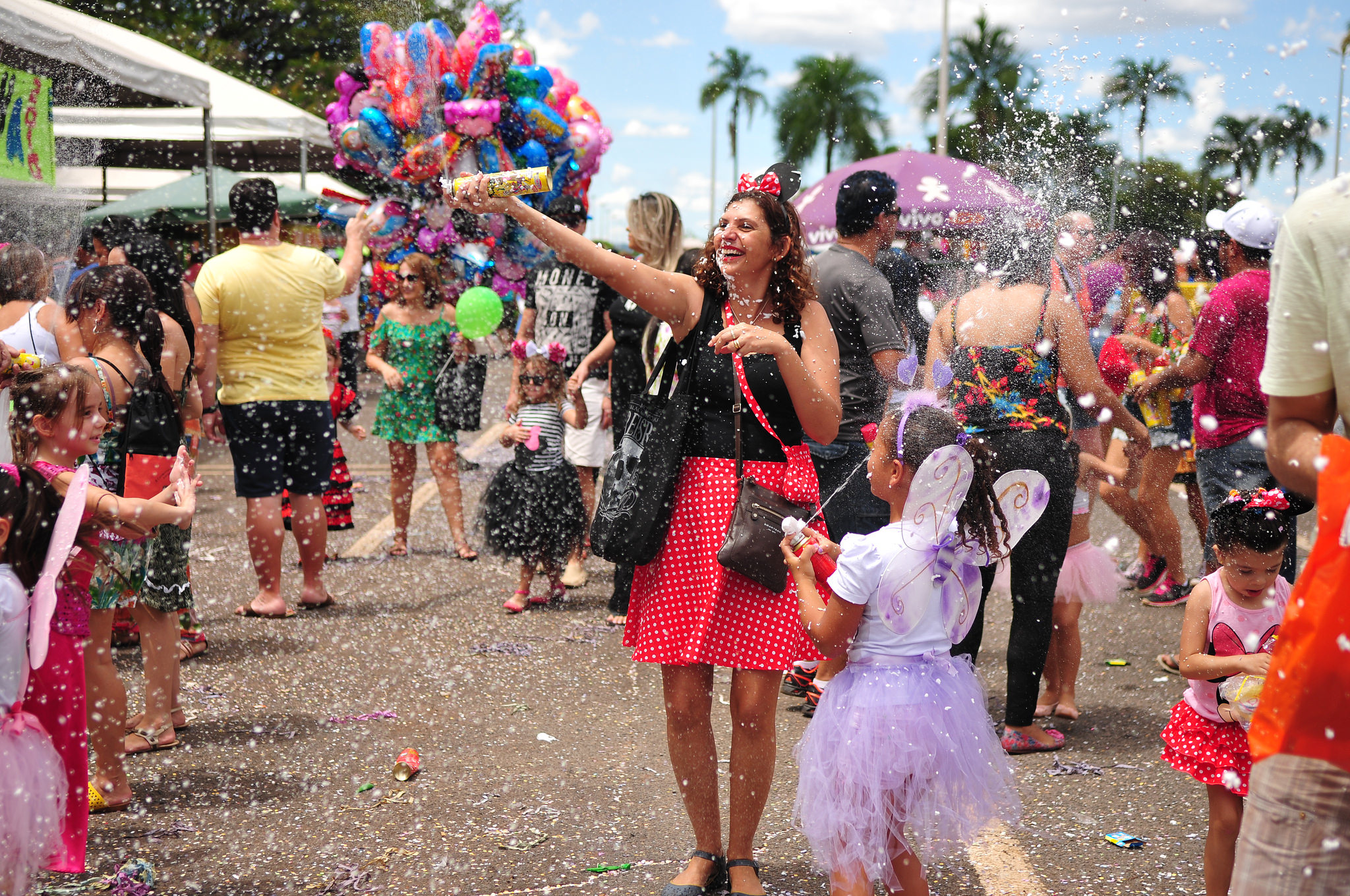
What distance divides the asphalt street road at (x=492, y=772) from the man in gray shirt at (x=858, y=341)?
0.86 metres

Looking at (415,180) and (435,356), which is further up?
(415,180)

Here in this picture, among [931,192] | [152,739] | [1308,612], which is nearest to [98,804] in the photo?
[152,739]

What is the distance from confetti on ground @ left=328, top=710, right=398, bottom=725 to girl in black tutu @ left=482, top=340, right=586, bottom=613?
5.23 ft

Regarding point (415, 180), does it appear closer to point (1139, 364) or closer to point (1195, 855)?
point (1139, 364)

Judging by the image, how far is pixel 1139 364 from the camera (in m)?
6.64

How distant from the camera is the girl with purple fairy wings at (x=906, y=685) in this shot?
2555 mm

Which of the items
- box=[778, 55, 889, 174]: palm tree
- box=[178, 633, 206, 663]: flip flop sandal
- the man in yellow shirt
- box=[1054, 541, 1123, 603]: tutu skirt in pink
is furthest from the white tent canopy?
box=[778, 55, 889, 174]: palm tree

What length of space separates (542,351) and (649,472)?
11.4 ft

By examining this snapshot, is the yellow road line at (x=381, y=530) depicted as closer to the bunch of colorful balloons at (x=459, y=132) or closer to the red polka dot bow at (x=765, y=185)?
the bunch of colorful balloons at (x=459, y=132)

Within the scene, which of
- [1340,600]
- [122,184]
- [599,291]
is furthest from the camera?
[122,184]

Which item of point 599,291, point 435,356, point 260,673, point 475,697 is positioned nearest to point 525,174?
point 475,697

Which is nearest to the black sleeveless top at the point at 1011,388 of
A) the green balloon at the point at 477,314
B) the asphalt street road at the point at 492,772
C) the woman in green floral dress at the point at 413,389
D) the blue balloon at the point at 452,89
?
the asphalt street road at the point at 492,772

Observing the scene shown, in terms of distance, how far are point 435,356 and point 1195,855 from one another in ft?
17.0

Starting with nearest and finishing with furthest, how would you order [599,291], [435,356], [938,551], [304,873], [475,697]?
[938,551] → [304,873] → [475,697] → [599,291] → [435,356]
